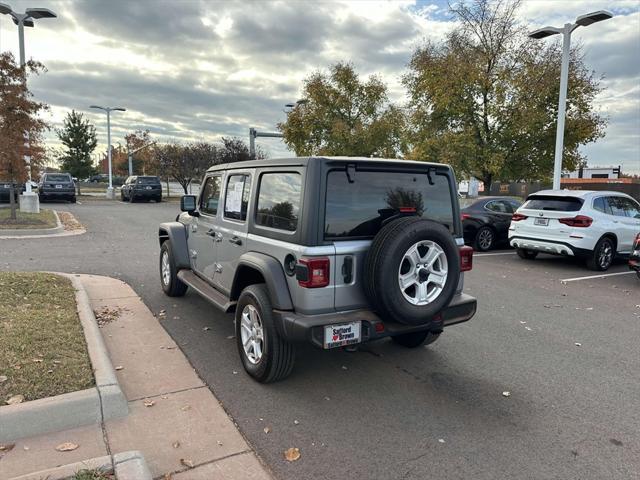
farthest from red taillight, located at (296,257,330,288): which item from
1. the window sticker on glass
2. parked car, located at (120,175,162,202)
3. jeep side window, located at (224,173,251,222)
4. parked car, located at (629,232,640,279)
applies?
parked car, located at (120,175,162,202)

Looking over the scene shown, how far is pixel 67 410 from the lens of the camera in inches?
123

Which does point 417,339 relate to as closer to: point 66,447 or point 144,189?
point 66,447

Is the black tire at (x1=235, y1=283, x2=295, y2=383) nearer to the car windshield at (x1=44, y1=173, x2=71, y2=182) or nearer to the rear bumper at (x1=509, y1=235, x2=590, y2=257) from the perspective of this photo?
the rear bumper at (x1=509, y1=235, x2=590, y2=257)

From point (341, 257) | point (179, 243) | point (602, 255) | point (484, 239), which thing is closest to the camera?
point (341, 257)

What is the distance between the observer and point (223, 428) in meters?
3.17

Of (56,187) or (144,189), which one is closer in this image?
(56,187)

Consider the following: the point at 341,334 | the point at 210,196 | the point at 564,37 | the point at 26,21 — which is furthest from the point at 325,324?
the point at 26,21

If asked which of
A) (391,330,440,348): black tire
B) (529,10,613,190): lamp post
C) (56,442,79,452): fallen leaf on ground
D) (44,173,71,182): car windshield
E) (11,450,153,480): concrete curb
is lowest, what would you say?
(56,442,79,452): fallen leaf on ground

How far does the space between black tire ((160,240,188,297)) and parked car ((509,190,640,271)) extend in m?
7.16

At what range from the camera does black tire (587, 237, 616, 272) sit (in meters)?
9.05

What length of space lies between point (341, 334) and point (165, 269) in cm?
399

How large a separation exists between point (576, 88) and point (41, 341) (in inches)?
670

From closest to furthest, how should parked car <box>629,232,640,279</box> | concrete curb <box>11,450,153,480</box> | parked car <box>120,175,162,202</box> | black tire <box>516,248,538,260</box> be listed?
1. concrete curb <box>11,450,153,480</box>
2. parked car <box>629,232,640,279</box>
3. black tire <box>516,248,538,260</box>
4. parked car <box>120,175,162,202</box>

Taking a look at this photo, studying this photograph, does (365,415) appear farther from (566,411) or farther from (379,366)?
(566,411)
